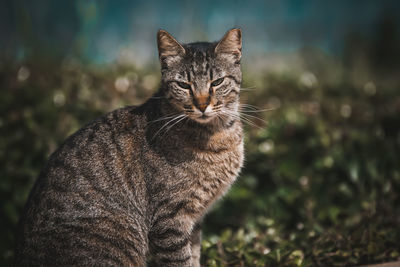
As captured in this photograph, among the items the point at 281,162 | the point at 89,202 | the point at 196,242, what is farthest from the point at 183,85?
the point at 281,162

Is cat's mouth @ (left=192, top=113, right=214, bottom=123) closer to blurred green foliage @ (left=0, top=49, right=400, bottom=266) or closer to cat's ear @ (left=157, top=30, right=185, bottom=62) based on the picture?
cat's ear @ (left=157, top=30, right=185, bottom=62)

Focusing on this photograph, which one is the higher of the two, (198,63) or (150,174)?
(198,63)

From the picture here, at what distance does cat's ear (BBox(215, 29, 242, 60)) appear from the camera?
2.53 metres

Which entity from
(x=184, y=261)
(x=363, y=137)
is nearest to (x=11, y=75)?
(x=184, y=261)

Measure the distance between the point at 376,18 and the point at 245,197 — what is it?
5157mm

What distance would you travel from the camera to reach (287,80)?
211 inches

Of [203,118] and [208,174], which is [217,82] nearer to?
[203,118]

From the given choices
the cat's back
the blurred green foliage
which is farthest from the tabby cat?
the blurred green foliage

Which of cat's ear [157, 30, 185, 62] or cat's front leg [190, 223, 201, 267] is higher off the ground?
cat's ear [157, 30, 185, 62]

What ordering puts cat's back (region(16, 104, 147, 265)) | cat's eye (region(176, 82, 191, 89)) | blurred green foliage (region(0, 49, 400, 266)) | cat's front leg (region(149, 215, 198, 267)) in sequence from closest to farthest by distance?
cat's back (region(16, 104, 147, 265)), cat's front leg (region(149, 215, 198, 267)), cat's eye (region(176, 82, 191, 89)), blurred green foliage (region(0, 49, 400, 266))

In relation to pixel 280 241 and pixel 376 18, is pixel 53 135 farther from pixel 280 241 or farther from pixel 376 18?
pixel 376 18

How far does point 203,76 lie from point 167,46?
1.11ft

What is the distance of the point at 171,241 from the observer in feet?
7.70

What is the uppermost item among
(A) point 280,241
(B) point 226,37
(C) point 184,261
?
(B) point 226,37
